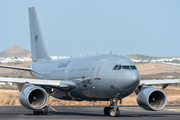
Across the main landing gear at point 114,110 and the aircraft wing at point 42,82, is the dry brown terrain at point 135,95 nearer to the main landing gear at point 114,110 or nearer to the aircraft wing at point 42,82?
the aircraft wing at point 42,82

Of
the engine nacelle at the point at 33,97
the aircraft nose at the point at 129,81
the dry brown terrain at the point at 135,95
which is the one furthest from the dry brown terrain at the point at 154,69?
the aircraft nose at the point at 129,81

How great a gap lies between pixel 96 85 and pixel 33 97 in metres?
4.58

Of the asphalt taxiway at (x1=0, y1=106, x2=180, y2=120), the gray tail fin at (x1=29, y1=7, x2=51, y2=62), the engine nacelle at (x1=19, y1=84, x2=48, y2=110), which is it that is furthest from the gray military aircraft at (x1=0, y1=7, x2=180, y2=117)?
the gray tail fin at (x1=29, y1=7, x2=51, y2=62)

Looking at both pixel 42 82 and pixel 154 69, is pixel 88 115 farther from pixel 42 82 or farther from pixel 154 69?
pixel 154 69

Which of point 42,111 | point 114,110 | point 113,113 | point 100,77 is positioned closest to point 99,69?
point 100,77

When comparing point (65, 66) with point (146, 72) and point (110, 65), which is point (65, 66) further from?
point (146, 72)

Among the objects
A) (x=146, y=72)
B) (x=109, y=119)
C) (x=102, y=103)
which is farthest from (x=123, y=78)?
(x=146, y=72)

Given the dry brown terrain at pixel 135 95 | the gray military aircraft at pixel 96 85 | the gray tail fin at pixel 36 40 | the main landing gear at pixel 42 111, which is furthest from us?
the dry brown terrain at pixel 135 95

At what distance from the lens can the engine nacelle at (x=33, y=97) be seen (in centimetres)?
2562

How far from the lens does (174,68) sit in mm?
174500

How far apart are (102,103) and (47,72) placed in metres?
18.3

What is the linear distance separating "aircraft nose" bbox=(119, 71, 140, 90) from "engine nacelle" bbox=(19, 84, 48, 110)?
579 centimetres

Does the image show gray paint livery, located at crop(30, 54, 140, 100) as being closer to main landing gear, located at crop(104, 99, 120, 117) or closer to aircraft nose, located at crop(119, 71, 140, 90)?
aircraft nose, located at crop(119, 71, 140, 90)

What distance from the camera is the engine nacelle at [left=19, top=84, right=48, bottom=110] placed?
25625mm
